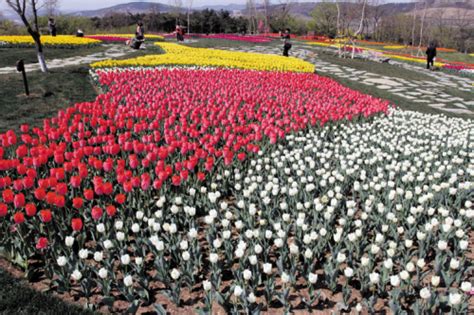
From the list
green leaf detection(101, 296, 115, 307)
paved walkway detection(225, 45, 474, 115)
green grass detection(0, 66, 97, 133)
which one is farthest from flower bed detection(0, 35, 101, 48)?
green leaf detection(101, 296, 115, 307)

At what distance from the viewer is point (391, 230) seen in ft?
12.6

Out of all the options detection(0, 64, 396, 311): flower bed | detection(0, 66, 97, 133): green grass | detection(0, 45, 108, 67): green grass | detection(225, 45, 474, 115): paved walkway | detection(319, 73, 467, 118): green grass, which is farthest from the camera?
detection(0, 45, 108, 67): green grass

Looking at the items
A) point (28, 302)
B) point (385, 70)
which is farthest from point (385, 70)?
point (28, 302)

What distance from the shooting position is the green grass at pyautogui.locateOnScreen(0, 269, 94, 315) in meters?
2.92

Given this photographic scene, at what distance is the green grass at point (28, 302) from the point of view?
9.57 ft

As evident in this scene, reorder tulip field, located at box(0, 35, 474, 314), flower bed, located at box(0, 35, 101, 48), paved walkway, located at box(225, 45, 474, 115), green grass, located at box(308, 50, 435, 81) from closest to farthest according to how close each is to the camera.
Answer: tulip field, located at box(0, 35, 474, 314)
paved walkway, located at box(225, 45, 474, 115)
green grass, located at box(308, 50, 435, 81)
flower bed, located at box(0, 35, 101, 48)

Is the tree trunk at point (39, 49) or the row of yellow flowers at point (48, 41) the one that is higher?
the row of yellow flowers at point (48, 41)

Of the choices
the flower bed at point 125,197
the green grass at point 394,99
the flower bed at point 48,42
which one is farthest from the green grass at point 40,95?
the flower bed at point 48,42

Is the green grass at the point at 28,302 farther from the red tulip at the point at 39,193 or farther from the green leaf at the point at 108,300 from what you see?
the red tulip at the point at 39,193

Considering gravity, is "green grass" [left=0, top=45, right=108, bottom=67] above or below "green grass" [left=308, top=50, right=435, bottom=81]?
above

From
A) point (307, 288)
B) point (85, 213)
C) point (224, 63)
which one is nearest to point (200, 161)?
point (85, 213)

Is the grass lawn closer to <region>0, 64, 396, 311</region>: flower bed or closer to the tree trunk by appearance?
<region>0, 64, 396, 311</region>: flower bed

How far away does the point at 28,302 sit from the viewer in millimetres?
3014

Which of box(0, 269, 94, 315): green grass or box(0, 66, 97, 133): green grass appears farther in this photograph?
box(0, 66, 97, 133): green grass
